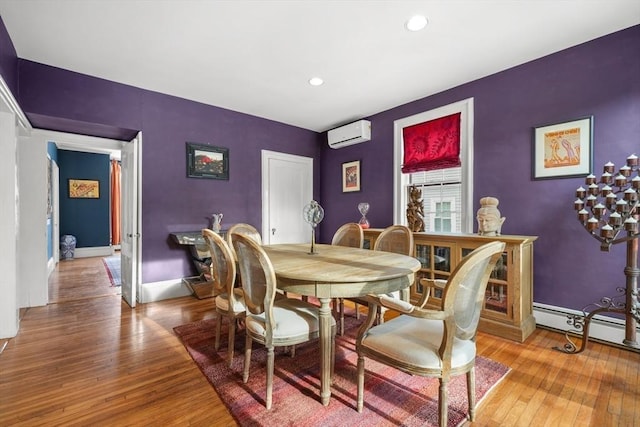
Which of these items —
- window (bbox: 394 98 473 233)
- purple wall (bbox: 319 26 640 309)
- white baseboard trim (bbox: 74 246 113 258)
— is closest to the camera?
purple wall (bbox: 319 26 640 309)

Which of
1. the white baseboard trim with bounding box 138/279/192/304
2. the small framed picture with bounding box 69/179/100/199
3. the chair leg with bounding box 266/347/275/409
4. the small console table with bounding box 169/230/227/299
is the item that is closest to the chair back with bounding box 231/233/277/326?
the chair leg with bounding box 266/347/275/409

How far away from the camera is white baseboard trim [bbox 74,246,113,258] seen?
6981 millimetres

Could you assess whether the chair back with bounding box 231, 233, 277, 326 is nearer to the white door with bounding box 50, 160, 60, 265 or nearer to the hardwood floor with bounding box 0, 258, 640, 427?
the hardwood floor with bounding box 0, 258, 640, 427

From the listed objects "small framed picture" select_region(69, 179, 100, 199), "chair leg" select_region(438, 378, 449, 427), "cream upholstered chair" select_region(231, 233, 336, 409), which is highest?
"small framed picture" select_region(69, 179, 100, 199)

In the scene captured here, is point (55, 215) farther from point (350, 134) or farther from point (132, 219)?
point (350, 134)

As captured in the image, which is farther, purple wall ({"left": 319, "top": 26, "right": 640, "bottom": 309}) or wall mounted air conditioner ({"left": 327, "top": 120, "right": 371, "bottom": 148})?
wall mounted air conditioner ({"left": 327, "top": 120, "right": 371, "bottom": 148})

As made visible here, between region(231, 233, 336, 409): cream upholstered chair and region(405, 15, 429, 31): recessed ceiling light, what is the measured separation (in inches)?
82.3

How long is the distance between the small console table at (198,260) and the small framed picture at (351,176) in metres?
2.11

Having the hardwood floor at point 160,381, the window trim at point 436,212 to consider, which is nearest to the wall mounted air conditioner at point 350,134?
the window trim at point 436,212

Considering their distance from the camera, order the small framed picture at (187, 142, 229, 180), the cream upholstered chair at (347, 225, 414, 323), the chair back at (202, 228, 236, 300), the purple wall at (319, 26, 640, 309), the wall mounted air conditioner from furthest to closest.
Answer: the wall mounted air conditioner, the small framed picture at (187, 142, 229, 180), the cream upholstered chair at (347, 225, 414, 323), the purple wall at (319, 26, 640, 309), the chair back at (202, 228, 236, 300)

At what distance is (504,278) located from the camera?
2.63 metres

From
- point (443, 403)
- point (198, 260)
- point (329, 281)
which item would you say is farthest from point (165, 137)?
point (443, 403)

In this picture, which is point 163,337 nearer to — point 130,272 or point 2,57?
point 130,272

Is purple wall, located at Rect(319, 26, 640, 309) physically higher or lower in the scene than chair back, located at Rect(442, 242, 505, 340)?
higher
